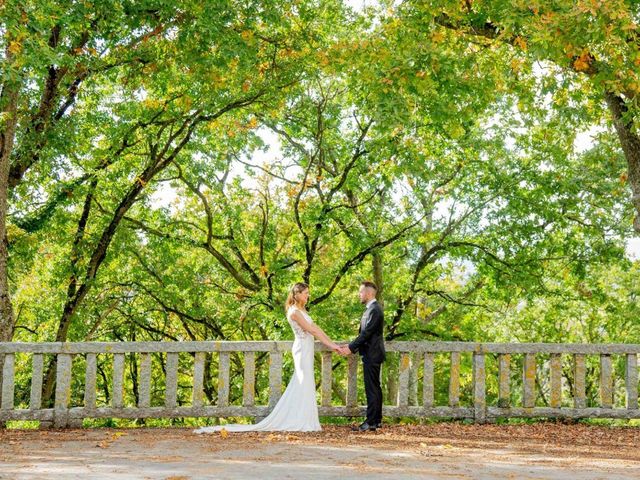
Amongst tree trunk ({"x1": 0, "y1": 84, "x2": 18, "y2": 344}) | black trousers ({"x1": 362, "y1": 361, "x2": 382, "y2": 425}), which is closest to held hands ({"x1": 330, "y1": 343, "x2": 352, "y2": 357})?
black trousers ({"x1": 362, "y1": 361, "x2": 382, "y2": 425})

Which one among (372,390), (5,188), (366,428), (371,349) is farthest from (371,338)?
(5,188)

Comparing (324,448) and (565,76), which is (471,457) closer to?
(324,448)

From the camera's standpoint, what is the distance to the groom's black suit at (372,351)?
9.64 meters

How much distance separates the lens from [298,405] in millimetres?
9789

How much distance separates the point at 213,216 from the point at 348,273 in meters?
4.24

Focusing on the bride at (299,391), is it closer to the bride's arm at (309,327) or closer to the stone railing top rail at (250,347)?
the bride's arm at (309,327)

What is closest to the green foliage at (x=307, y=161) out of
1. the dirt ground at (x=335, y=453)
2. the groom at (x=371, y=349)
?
the groom at (x=371, y=349)

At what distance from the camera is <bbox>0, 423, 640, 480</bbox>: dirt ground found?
6590 millimetres

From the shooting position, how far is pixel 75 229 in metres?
19.4

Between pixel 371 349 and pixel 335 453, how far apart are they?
2131 mm

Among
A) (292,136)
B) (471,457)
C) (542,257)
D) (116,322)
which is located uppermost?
(292,136)

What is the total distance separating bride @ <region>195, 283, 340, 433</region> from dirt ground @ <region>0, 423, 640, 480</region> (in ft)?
0.90

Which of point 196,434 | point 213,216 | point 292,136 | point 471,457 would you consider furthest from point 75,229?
point 471,457

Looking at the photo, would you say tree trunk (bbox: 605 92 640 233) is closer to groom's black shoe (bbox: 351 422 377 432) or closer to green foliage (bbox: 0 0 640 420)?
green foliage (bbox: 0 0 640 420)
